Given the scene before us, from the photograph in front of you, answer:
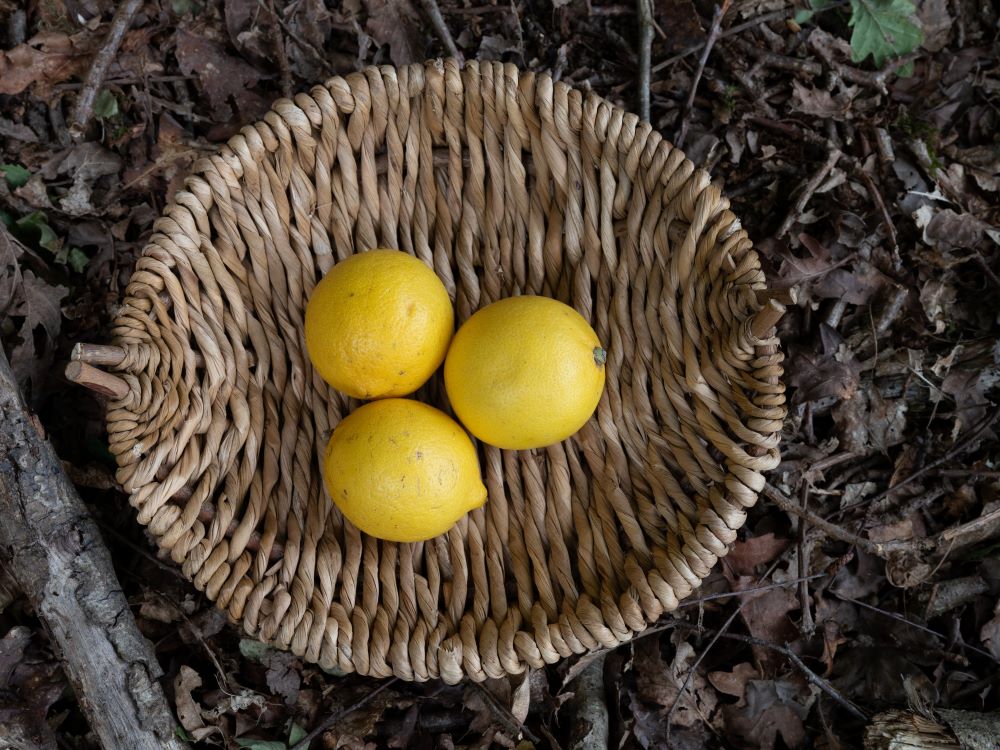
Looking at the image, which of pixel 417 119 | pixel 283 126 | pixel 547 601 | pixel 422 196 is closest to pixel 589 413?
pixel 547 601

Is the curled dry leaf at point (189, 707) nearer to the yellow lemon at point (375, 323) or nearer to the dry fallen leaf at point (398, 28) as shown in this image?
the yellow lemon at point (375, 323)

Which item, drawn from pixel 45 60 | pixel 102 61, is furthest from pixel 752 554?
pixel 45 60

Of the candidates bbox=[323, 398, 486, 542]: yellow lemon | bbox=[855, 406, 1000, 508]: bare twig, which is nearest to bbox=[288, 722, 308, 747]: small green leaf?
bbox=[323, 398, 486, 542]: yellow lemon

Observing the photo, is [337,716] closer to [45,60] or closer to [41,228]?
[41,228]

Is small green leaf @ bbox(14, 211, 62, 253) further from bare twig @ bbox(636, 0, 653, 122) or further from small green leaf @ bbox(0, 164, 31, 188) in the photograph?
bare twig @ bbox(636, 0, 653, 122)

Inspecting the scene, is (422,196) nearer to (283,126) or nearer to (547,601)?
(283,126)

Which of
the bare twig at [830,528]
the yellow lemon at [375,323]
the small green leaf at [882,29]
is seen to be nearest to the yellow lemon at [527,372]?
the yellow lemon at [375,323]
